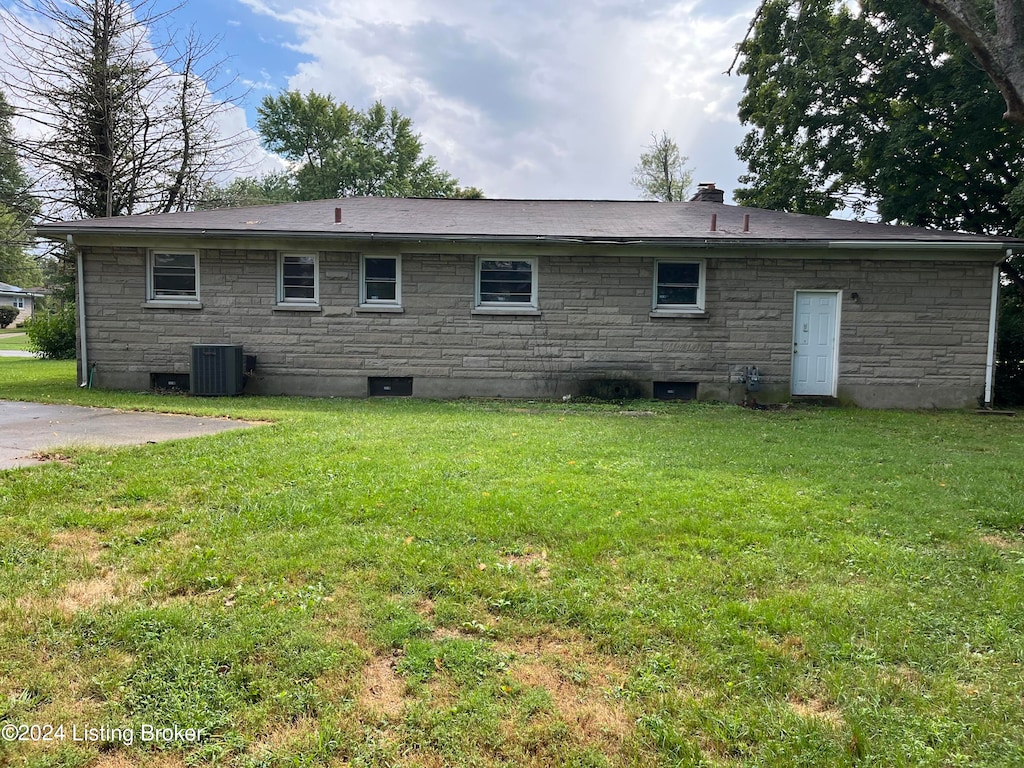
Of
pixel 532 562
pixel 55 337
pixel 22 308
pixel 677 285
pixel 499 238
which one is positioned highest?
pixel 22 308

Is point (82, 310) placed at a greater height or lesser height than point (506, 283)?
lesser

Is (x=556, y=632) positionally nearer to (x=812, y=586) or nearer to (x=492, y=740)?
(x=492, y=740)

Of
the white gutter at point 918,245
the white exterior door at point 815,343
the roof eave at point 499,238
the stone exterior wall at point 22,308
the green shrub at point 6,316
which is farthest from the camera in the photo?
the stone exterior wall at point 22,308

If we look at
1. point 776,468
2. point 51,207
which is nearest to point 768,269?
point 776,468

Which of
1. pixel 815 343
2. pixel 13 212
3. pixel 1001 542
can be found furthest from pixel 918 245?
pixel 13 212

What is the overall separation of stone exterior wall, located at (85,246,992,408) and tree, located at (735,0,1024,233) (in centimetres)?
732

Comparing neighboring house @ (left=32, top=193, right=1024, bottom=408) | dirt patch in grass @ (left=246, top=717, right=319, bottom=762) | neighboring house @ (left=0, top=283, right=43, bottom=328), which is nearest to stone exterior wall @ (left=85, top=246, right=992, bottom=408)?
neighboring house @ (left=32, top=193, right=1024, bottom=408)

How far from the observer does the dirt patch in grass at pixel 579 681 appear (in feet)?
6.88

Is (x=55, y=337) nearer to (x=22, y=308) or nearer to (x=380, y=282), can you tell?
(x=380, y=282)

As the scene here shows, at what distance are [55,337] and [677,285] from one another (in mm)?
19406

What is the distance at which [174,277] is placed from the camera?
444 inches

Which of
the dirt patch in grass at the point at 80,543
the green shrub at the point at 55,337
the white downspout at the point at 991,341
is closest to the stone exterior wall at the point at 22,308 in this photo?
the green shrub at the point at 55,337

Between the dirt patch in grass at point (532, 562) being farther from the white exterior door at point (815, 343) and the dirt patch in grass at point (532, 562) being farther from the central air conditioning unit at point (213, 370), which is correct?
the white exterior door at point (815, 343)

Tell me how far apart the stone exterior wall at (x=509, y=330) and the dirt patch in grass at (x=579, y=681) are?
28.8 feet
